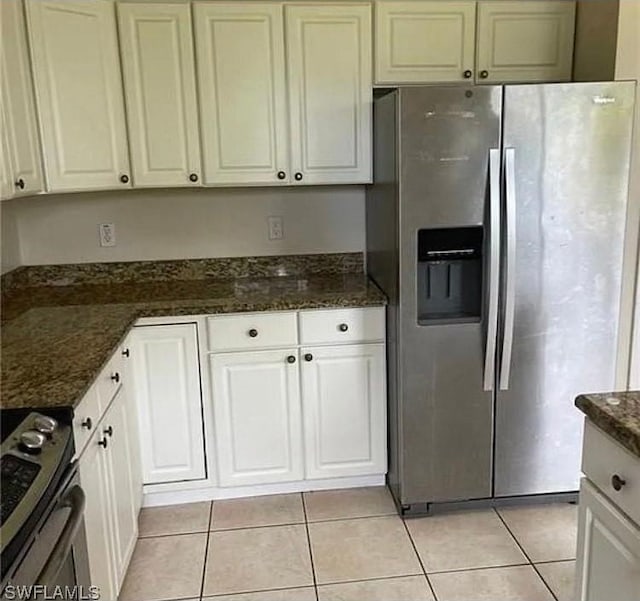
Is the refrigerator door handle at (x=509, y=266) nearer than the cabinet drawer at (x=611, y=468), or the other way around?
the cabinet drawer at (x=611, y=468)

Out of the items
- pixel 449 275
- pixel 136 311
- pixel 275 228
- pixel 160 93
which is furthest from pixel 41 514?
pixel 275 228

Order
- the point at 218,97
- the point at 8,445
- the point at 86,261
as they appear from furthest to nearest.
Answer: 1. the point at 86,261
2. the point at 218,97
3. the point at 8,445

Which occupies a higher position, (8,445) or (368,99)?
(368,99)

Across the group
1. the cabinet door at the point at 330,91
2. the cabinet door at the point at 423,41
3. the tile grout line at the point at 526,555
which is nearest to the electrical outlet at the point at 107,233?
the cabinet door at the point at 330,91

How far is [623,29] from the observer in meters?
2.44

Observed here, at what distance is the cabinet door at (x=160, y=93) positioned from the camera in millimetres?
2578

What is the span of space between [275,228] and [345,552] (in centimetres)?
154

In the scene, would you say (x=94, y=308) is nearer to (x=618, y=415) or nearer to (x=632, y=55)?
(x=618, y=415)

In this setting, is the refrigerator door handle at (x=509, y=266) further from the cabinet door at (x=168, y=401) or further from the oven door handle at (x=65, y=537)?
the oven door handle at (x=65, y=537)

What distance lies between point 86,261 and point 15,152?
880 millimetres

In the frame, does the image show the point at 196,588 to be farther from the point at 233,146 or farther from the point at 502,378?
the point at 233,146

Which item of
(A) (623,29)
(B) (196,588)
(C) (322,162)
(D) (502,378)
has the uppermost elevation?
(A) (623,29)

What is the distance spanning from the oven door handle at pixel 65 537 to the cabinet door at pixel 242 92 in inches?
63.6

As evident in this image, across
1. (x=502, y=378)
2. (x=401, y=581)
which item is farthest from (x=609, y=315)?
(x=401, y=581)
